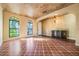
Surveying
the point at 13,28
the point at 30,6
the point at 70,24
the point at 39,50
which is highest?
the point at 30,6

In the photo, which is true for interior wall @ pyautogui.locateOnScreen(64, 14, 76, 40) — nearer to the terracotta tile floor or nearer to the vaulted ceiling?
the vaulted ceiling

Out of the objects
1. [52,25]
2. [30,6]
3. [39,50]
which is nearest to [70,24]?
[30,6]

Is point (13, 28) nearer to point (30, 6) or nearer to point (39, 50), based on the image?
point (30, 6)

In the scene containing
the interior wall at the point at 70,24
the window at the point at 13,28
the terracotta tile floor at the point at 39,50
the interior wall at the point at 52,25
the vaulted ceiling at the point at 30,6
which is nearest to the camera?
the terracotta tile floor at the point at 39,50

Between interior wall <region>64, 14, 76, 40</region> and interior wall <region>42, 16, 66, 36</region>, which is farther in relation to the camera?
interior wall <region>42, 16, 66, 36</region>

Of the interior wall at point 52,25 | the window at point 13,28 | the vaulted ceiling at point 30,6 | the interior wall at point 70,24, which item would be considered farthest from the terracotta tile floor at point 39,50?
the interior wall at point 52,25

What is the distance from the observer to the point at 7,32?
25.1 feet

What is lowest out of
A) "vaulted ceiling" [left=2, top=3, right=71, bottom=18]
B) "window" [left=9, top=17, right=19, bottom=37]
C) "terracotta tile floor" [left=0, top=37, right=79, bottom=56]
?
"terracotta tile floor" [left=0, top=37, right=79, bottom=56]

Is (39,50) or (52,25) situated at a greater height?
(52,25)

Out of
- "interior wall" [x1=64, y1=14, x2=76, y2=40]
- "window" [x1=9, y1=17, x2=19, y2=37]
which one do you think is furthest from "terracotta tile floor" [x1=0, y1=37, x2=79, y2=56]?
"interior wall" [x1=64, y1=14, x2=76, y2=40]

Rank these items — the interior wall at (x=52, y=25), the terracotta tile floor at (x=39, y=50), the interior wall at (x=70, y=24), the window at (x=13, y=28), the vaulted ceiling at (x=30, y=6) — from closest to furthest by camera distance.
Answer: the terracotta tile floor at (x=39, y=50)
the vaulted ceiling at (x=30, y=6)
the window at (x=13, y=28)
the interior wall at (x=70, y=24)
the interior wall at (x=52, y=25)

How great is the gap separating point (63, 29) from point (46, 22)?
137 inches

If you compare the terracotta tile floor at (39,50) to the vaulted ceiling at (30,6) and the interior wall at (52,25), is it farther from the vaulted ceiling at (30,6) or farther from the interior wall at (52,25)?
the interior wall at (52,25)

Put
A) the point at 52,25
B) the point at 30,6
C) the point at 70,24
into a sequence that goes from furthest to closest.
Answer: the point at 52,25
the point at 70,24
the point at 30,6
